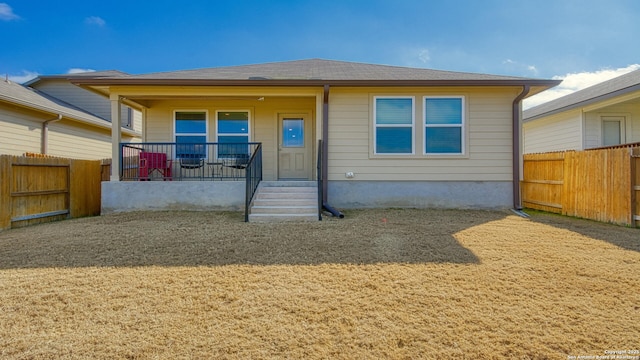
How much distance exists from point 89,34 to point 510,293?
21.2m

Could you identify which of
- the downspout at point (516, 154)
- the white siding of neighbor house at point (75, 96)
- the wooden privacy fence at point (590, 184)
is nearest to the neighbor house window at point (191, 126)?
the white siding of neighbor house at point (75, 96)

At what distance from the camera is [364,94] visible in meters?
7.48

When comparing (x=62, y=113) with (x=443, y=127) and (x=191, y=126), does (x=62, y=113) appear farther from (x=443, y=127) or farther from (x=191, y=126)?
(x=443, y=127)

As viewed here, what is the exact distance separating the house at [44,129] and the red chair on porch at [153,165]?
4.69 m

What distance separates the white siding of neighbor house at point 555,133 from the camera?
1045 cm

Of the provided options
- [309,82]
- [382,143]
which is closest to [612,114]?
[382,143]

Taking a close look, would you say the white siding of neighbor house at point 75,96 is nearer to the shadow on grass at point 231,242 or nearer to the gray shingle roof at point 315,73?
the gray shingle roof at point 315,73

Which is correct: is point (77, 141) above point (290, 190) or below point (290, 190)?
above

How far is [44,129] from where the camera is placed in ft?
32.9

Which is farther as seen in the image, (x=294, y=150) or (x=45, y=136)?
(x=45, y=136)

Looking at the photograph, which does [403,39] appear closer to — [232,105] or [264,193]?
[232,105]

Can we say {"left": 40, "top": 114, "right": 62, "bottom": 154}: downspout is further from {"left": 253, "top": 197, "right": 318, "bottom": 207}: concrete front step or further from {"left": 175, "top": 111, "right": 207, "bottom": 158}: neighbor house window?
{"left": 253, "top": 197, "right": 318, "bottom": 207}: concrete front step

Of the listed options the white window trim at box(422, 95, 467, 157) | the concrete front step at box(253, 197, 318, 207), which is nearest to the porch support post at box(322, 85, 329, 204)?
the concrete front step at box(253, 197, 318, 207)

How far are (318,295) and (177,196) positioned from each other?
5.65 meters
